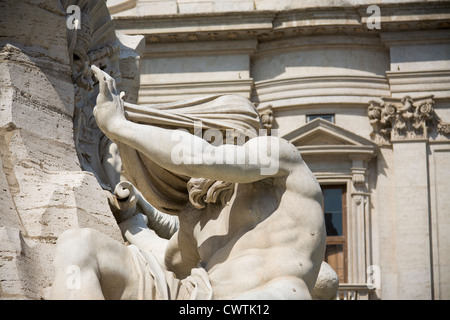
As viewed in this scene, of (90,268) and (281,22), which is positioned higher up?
(281,22)

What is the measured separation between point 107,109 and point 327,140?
64.7 ft

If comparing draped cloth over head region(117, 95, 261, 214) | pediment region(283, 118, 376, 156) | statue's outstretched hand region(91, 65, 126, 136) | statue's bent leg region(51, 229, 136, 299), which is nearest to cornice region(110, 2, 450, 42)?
pediment region(283, 118, 376, 156)

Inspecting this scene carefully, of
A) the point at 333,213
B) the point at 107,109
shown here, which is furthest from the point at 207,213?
the point at 333,213

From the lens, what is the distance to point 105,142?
812 cm

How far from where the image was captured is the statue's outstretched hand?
20.1 ft

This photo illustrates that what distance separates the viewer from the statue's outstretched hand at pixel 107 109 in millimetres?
6125

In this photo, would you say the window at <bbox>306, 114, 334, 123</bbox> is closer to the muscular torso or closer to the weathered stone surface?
the weathered stone surface

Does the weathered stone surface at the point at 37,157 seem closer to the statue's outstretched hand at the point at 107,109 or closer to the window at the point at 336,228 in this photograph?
the statue's outstretched hand at the point at 107,109

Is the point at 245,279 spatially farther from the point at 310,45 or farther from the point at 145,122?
the point at 310,45

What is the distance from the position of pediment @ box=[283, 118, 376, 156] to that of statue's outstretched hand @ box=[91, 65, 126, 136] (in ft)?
63.1

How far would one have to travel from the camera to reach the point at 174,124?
657 cm

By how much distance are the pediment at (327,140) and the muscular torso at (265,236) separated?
19098 millimetres

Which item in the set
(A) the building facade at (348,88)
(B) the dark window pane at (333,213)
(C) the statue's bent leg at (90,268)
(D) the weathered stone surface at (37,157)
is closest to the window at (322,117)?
(A) the building facade at (348,88)

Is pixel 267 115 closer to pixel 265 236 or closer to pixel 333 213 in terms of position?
pixel 333 213
